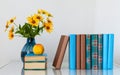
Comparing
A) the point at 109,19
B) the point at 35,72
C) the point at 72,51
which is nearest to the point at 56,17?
the point at 109,19

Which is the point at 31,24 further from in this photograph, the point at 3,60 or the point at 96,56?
the point at 3,60

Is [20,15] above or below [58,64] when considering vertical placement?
above

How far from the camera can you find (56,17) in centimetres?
180

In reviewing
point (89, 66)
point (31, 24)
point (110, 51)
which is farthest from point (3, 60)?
point (110, 51)

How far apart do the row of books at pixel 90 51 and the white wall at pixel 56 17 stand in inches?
16.2

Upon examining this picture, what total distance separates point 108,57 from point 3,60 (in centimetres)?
86

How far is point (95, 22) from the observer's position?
1834 mm

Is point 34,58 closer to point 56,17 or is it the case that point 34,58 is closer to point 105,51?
point 105,51

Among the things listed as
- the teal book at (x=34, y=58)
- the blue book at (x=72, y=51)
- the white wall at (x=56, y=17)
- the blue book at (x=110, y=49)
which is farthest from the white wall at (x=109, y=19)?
the teal book at (x=34, y=58)

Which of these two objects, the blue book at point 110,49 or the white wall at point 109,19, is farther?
the white wall at point 109,19

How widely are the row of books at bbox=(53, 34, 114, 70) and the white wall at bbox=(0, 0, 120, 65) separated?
0.41 metres

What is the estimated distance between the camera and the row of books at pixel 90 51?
1.32 m

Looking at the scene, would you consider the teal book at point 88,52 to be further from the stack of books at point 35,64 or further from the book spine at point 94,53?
the stack of books at point 35,64

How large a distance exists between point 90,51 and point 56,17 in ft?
1.89
